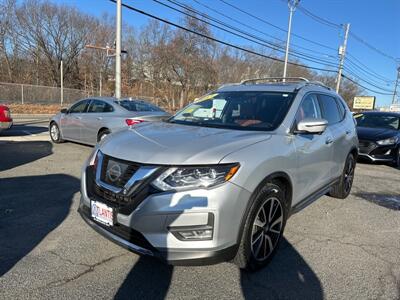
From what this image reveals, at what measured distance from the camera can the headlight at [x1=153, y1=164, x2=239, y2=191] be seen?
2.60 meters

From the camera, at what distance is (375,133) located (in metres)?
9.16

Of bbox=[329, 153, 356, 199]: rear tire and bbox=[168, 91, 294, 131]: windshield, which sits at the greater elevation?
bbox=[168, 91, 294, 131]: windshield

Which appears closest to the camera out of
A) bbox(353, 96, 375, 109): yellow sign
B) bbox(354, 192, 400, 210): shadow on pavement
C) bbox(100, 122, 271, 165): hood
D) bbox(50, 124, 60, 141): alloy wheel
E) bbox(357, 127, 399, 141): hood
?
bbox(100, 122, 271, 165): hood

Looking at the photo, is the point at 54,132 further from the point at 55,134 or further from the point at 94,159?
the point at 94,159

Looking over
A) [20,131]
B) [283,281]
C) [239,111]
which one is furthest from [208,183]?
[20,131]

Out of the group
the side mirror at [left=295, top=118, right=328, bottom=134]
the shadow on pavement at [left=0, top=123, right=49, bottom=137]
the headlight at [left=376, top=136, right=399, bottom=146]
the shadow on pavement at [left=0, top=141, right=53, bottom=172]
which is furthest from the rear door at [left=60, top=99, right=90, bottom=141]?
the headlight at [left=376, top=136, right=399, bottom=146]

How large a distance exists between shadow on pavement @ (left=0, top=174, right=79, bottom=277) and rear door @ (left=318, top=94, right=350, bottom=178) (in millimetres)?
3766

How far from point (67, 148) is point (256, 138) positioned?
755 centimetres

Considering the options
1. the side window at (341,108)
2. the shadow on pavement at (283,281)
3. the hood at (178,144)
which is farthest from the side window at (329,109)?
the shadow on pavement at (283,281)

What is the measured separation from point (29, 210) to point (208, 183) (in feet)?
9.71

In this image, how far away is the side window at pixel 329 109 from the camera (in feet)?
15.4

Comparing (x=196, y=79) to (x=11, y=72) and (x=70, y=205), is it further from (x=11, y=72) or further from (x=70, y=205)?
(x=70, y=205)

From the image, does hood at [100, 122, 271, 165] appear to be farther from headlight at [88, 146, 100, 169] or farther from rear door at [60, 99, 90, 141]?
rear door at [60, 99, 90, 141]

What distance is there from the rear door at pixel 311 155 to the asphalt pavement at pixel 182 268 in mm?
628
